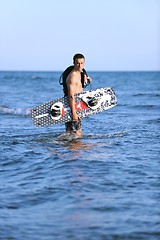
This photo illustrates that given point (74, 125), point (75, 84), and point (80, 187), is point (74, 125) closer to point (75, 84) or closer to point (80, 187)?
point (75, 84)

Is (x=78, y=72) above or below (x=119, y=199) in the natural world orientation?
above

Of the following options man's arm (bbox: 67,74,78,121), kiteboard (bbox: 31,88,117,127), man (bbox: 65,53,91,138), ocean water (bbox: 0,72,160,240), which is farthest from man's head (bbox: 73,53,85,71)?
ocean water (bbox: 0,72,160,240)

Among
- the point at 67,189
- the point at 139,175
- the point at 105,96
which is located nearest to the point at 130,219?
the point at 67,189

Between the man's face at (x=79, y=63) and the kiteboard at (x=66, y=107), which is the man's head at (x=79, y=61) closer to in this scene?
the man's face at (x=79, y=63)

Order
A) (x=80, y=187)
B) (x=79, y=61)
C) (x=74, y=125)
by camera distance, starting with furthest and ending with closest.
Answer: (x=74, y=125), (x=79, y=61), (x=80, y=187)

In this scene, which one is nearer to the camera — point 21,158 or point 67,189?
point 67,189

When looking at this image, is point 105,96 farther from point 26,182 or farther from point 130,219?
point 130,219

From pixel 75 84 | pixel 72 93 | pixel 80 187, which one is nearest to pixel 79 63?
pixel 75 84

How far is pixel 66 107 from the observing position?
32.2 feet

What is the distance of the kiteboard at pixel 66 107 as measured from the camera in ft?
32.2

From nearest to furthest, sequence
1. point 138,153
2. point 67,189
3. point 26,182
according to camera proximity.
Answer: point 67,189, point 26,182, point 138,153

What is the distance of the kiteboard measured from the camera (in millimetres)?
9820

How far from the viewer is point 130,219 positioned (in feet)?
16.5

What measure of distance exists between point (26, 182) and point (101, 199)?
1194mm
